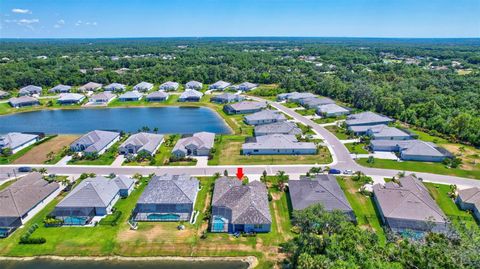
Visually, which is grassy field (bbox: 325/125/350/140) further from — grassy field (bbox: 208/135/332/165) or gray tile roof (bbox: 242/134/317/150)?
gray tile roof (bbox: 242/134/317/150)

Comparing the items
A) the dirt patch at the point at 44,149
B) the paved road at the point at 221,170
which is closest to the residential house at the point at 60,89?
the dirt patch at the point at 44,149

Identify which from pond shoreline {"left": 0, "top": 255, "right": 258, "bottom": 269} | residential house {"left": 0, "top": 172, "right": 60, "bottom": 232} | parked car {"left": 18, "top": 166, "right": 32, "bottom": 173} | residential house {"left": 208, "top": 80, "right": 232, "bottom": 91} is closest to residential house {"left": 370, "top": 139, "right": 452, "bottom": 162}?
pond shoreline {"left": 0, "top": 255, "right": 258, "bottom": 269}

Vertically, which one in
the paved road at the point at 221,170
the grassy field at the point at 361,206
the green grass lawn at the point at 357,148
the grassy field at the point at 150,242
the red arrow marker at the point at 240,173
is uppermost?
the green grass lawn at the point at 357,148

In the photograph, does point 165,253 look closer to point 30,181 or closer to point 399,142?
point 30,181

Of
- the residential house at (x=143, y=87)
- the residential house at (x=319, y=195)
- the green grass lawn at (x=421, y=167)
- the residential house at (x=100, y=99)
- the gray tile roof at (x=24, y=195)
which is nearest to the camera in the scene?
the gray tile roof at (x=24, y=195)

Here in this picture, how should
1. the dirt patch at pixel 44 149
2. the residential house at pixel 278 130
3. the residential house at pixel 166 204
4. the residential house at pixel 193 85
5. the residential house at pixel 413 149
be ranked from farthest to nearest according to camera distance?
1. the residential house at pixel 193 85
2. the residential house at pixel 278 130
3. the dirt patch at pixel 44 149
4. the residential house at pixel 413 149
5. the residential house at pixel 166 204

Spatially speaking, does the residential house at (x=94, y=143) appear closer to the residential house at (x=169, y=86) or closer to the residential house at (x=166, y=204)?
the residential house at (x=166, y=204)

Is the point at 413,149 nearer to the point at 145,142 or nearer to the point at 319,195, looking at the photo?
the point at 319,195
